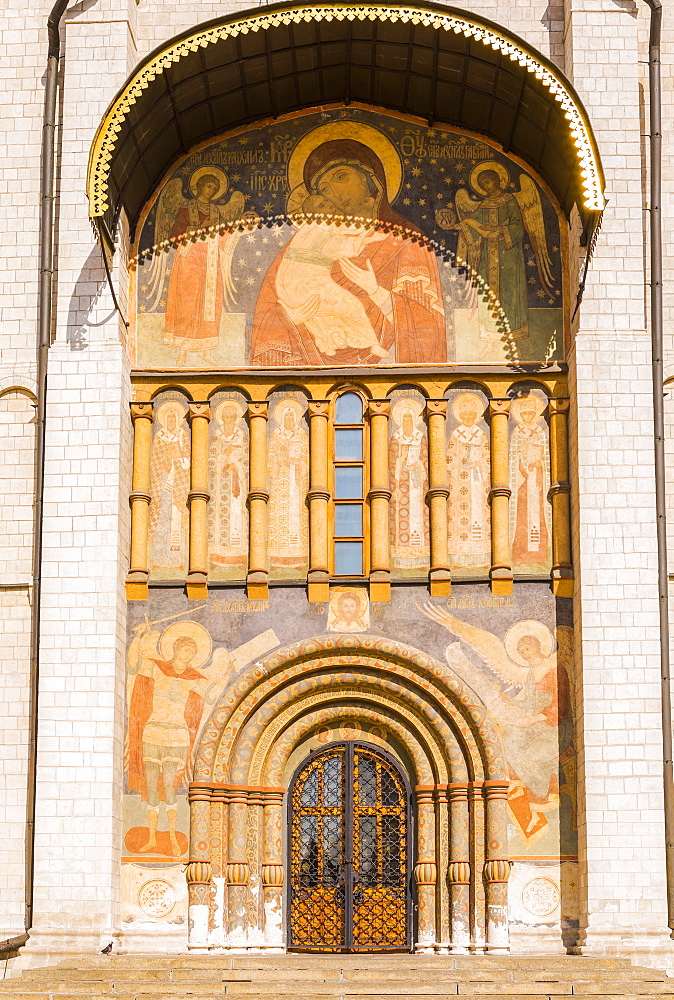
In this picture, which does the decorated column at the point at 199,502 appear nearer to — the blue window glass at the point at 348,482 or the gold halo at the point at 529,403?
the blue window glass at the point at 348,482

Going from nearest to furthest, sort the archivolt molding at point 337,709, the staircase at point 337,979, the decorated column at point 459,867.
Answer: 1. the staircase at point 337,979
2. the decorated column at point 459,867
3. the archivolt molding at point 337,709

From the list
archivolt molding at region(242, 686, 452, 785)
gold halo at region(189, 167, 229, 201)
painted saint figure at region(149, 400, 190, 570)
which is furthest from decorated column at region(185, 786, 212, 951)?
gold halo at region(189, 167, 229, 201)

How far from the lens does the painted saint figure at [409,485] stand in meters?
15.9

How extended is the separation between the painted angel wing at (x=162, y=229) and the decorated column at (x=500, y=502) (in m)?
3.53

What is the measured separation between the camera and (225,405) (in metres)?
16.4

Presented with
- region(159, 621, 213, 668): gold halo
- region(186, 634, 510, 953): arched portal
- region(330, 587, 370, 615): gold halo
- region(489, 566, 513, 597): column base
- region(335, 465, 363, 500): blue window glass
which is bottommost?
region(186, 634, 510, 953): arched portal

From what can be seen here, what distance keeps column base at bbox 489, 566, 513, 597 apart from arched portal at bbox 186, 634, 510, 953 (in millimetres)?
902

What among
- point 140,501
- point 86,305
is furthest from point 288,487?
point 86,305

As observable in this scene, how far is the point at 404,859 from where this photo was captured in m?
15.4

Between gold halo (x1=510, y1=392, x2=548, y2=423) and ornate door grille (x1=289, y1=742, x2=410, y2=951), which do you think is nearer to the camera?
ornate door grille (x1=289, y1=742, x2=410, y2=951)

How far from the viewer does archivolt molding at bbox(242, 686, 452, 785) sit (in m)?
15.5

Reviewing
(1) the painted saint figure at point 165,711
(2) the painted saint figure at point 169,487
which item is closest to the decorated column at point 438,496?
(1) the painted saint figure at point 165,711

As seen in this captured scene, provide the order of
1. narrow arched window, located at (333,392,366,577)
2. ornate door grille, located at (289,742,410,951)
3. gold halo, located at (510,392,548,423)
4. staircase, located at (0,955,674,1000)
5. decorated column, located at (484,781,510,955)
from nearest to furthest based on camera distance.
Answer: staircase, located at (0,955,674,1000) < decorated column, located at (484,781,510,955) < ornate door grille, located at (289,742,410,951) < narrow arched window, located at (333,392,366,577) < gold halo, located at (510,392,548,423)

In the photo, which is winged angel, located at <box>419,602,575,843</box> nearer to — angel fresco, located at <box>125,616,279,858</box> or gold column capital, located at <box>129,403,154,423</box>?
angel fresco, located at <box>125,616,279,858</box>
